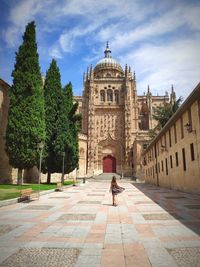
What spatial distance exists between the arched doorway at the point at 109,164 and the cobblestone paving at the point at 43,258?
49.5 metres

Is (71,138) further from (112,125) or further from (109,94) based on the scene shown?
(109,94)

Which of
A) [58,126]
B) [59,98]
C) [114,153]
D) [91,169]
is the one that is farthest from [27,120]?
[114,153]

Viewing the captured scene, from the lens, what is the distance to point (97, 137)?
55.0 metres

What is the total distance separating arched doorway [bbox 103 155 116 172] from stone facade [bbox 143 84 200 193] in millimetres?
30397

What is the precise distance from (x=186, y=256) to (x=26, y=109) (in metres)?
19.2

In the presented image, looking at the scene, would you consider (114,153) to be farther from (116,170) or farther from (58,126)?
(58,126)

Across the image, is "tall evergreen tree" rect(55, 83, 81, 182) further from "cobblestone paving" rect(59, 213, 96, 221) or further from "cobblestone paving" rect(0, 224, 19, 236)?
"cobblestone paving" rect(0, 224, 19, 236)

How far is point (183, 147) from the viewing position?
54.1ft

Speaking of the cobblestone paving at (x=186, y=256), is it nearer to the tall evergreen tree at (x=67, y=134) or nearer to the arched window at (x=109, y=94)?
the tall evergreen tree at (x=67, y=134)

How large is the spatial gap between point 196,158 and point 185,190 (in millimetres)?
3616

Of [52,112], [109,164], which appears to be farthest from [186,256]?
[109,164]

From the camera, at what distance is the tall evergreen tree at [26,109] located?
1947 centimetres

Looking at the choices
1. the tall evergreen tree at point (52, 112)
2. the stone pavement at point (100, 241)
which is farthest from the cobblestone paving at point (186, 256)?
the tall evergreen tree at point (52, 112)

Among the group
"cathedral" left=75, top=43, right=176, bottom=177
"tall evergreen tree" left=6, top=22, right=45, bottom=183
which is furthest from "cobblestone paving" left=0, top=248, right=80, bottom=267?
"cathedral" left=75, top=43, right=176, bottom=177
